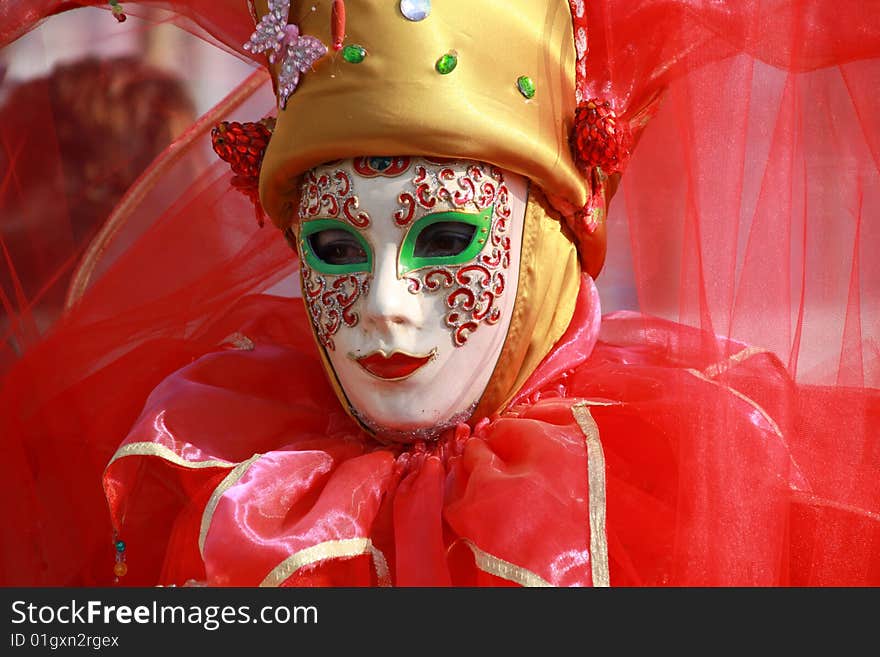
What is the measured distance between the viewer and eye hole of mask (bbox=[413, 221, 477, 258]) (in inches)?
78.2

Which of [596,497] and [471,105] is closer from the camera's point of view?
[596,497]

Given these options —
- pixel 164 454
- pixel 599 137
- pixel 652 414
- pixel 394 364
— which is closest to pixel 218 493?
pixel 164 454

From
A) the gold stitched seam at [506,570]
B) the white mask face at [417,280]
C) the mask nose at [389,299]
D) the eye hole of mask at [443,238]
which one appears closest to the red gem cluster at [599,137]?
the white mask face at [417,280]

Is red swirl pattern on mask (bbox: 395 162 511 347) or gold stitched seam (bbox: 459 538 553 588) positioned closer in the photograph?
gold stitched seam (bbox: 459 538 553 588)

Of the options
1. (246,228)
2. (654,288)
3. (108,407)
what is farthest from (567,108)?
(108,407)

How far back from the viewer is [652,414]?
6.07ft

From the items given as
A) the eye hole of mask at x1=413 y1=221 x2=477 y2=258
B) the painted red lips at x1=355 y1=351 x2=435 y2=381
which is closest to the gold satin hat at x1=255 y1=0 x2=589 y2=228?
the eye hole of mask at x1=413 y1=221 x2=477 y2=258

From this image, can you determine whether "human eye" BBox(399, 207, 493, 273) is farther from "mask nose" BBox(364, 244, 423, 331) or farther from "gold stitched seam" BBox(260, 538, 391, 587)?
"gold stitched seam" BBox(260, 538, 391, 587)

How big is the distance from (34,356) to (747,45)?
4.48 feet

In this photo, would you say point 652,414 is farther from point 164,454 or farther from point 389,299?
point 164,454

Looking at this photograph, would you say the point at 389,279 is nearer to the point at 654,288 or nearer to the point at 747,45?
the point at 654,288

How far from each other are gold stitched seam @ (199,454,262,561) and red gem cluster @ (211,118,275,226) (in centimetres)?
51

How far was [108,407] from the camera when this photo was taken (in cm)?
236

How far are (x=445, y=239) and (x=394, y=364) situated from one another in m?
0.21
